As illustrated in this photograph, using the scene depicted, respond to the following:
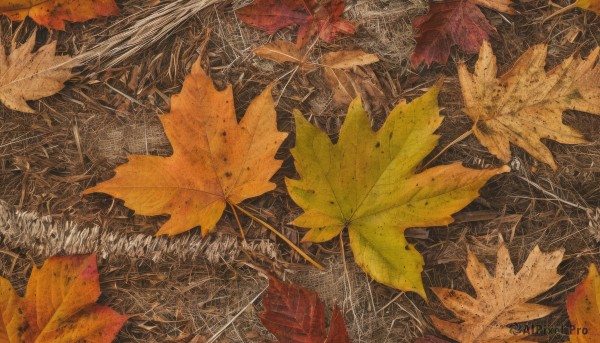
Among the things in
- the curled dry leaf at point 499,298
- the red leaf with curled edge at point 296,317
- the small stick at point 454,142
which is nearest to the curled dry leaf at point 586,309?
the curled dry leaf at point 499,298

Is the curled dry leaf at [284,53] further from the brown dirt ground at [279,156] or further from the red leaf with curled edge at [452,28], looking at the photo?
the red leaf with curled edge at [452,28]

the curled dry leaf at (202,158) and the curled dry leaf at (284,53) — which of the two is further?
the curled dry leaf at (284,53)

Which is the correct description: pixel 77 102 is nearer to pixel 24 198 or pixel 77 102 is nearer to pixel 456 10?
pixel 24 198

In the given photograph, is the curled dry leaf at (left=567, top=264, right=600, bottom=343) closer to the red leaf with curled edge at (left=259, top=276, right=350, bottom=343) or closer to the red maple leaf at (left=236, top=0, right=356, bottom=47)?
the red leaf with curled edge at (left=259, top=276, right=350, bottom=343)

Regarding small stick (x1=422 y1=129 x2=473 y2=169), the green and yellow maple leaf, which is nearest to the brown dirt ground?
small stick (x1=422 y1=129 x2=473 y2=169)

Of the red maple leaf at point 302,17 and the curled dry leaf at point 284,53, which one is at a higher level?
the red maple leaf at point 302,17

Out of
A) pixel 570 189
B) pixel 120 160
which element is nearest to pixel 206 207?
pixel 120 160

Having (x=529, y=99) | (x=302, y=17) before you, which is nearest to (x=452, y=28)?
(x=529, y=99)
